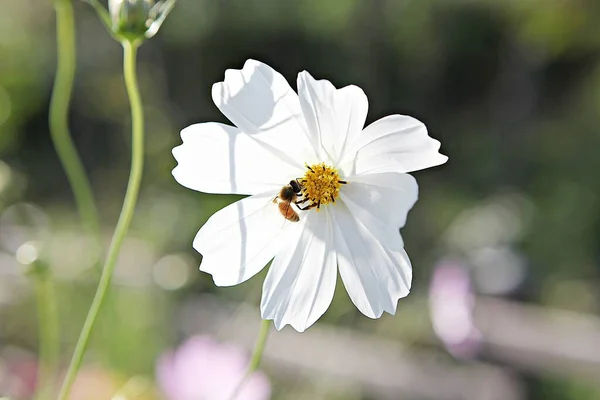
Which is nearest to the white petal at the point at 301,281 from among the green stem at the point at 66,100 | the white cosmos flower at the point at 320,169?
the white cosmos flower at the point at 320,169

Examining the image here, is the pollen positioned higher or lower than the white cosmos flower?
higher

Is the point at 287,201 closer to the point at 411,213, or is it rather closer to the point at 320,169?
the point at 320,169

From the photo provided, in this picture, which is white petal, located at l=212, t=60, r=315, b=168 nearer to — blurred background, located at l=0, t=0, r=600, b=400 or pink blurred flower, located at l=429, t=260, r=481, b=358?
blurred background, located at l=0, t=0, r=600, b=400

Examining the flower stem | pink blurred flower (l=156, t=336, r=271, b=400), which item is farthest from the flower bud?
pink blurred flower (l=156, t=336, r=271, b=400)

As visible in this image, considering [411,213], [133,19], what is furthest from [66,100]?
[411,213]

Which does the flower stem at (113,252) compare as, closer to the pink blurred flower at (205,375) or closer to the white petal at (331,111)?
the white petal at (331,111)

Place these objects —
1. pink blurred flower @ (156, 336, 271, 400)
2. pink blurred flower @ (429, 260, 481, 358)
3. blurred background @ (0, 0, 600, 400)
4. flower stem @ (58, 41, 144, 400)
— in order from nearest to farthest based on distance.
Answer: flower stem @ (58, 41, 144, 400) → pink blurred flower @ (156, 336, 271, 400) → pink blurred flower @ (429, 260, 481, 358) → blurred background @ (0, 0, 600, 400)
